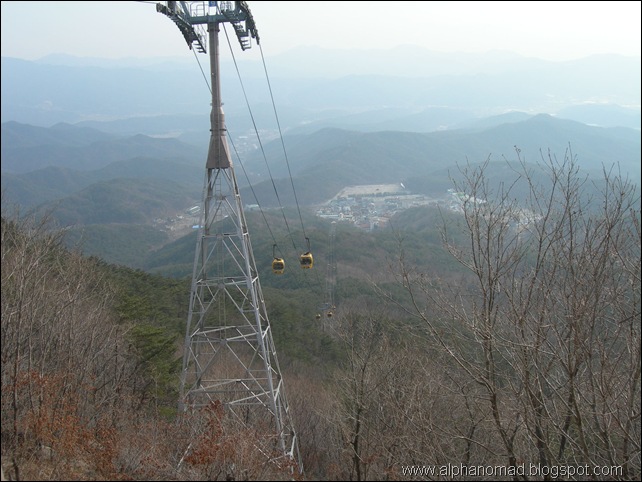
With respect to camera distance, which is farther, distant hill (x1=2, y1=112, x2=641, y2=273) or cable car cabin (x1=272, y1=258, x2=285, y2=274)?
distant hill (x1=2, y1=112, x2=641, y2=273)

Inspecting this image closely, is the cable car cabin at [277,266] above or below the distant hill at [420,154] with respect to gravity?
above

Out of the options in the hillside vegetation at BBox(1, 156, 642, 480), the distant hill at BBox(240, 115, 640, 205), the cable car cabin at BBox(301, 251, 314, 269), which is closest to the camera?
the hillside vegetation at BBox(1, 156, 642, 480)

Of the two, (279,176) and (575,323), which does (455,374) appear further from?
(279,176)

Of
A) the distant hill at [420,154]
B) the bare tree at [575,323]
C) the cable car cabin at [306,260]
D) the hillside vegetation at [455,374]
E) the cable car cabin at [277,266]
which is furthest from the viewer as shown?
the distant hill at [420,154]

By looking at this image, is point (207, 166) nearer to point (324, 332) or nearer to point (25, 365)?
point (25, 365)

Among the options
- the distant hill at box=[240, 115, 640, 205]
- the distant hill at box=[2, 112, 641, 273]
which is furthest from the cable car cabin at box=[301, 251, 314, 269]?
the distant hill at box=[240, 115, 640, 205]

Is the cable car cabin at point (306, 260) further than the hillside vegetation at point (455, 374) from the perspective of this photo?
Yes

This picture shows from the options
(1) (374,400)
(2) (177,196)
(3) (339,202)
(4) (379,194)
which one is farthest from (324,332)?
(2) (177,196)

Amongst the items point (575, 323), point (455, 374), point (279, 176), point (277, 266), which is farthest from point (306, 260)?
point (279, 176)

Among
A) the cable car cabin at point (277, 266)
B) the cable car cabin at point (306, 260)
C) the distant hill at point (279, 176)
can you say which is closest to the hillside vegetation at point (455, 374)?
the cable car cabin at point (277, 266)

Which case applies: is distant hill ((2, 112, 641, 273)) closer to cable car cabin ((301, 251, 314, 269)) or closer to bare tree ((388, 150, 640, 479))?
cable car cabin ((301, 251, 314, 269))

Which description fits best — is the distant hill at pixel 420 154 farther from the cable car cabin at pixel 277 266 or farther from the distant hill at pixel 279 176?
the cable car cabin at pixel 277 266
